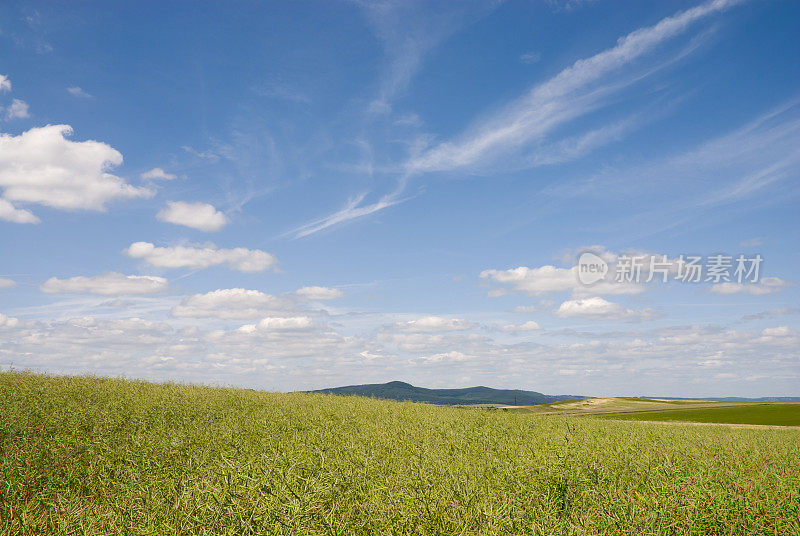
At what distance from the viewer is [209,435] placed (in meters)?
13.0

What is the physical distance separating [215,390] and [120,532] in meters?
17.1

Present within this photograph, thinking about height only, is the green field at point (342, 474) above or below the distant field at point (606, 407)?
above

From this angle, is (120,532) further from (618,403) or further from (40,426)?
(618,403)

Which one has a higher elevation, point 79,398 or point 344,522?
point 79,398

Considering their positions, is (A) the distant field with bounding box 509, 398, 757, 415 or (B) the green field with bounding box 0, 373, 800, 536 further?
(A) the distant field with bounding box 509, 398, 757, 415

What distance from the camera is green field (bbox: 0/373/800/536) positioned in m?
6.13

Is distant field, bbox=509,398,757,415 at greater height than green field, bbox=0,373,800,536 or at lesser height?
lesser

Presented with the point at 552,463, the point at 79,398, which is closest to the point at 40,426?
the point at 79,398

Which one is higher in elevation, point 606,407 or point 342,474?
point 342,474

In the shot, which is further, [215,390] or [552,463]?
[215,390]

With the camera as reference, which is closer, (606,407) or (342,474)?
A: (342,474)

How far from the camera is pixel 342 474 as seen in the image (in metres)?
8.19

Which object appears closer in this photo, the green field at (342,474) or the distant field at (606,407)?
the green field at (342,474)

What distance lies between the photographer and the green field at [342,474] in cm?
613
